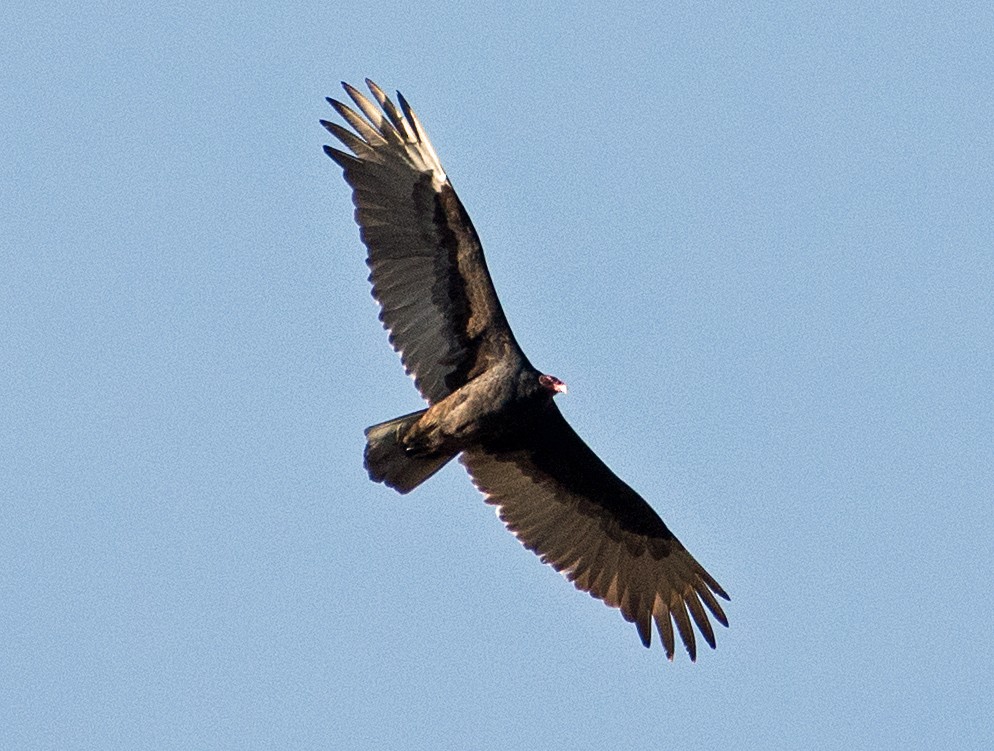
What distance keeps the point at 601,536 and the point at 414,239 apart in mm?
2615

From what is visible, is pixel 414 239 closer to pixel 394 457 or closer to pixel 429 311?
pixel 429 311

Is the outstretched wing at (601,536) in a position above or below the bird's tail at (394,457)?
below

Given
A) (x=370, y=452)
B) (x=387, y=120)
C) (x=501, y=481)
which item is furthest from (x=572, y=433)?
(x=387, y=120)

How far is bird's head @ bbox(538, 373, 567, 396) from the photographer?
1257 cm

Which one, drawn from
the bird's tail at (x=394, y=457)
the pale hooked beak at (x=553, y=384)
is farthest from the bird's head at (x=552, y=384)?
the bird's tail at (x=394, y=457)

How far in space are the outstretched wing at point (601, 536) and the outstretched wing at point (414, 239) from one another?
1099 mm

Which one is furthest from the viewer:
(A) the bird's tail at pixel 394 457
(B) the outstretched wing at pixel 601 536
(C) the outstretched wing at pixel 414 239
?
(B) the outstretched wing at pixel 601 536

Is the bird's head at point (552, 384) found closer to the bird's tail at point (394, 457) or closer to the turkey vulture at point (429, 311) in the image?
the turkey vulture at point (429, 311)

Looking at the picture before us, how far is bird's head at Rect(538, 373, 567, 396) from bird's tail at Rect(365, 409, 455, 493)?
0.80m

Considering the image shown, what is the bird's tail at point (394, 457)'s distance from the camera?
41.5 ft

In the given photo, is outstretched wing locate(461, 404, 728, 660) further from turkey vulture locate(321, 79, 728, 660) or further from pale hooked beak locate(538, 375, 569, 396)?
pale hooked beak locate(538, 375, 569, 396)

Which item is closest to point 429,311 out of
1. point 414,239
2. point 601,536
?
point 414,239

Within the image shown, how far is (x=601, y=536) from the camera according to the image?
1362cm

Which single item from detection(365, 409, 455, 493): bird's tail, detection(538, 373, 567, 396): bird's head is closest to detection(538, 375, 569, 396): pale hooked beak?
detection(538, 373, 567, 396): bird's head
